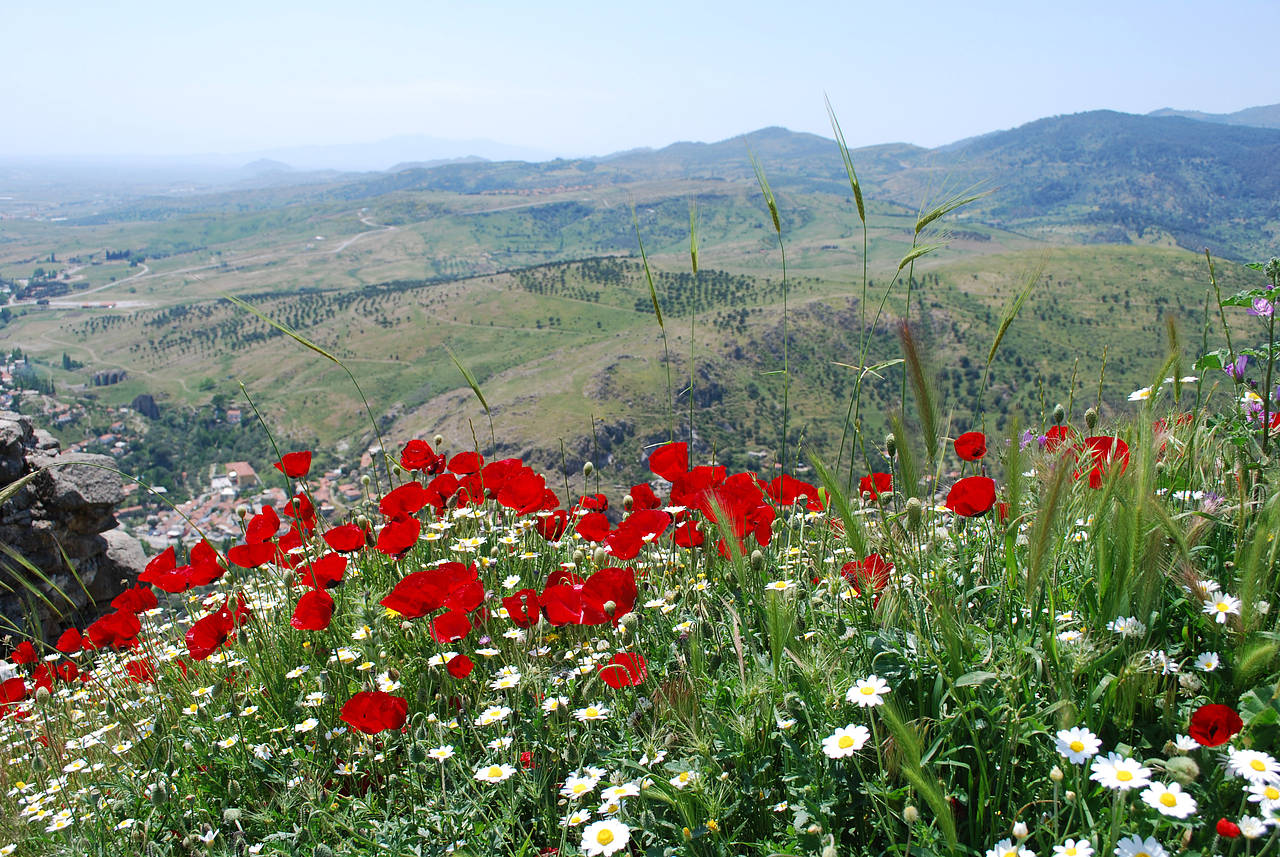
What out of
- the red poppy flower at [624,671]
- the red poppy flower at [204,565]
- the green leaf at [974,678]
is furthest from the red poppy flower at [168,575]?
the green leaf at [974,678]

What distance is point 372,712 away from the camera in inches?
92.8

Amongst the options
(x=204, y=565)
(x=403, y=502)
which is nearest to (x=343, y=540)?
(x=403, y=502)

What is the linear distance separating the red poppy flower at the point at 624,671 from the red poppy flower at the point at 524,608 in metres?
0.38

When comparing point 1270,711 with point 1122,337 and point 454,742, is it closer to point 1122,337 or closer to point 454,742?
point 454,742

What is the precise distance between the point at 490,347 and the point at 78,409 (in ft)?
207

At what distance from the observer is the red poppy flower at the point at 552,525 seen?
146 inches

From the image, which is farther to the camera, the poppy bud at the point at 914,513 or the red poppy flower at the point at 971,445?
the red poppy flower at the point at 971,445

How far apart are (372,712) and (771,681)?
1.28 m

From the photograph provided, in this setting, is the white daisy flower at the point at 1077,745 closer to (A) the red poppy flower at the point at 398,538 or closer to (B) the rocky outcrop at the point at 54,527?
(A) the red poppy flower at the point at 398,538

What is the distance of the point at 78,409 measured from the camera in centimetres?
10988

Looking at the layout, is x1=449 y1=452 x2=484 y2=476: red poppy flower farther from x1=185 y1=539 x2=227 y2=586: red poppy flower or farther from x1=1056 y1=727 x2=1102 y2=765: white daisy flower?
x1=1056 y1=727 x2=1102 y2=765: white daisy flower

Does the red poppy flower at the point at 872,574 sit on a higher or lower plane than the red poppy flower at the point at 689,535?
higher

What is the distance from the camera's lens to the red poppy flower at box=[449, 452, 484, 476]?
4.01 m

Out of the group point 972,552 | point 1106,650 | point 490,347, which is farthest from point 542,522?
point 490,347
